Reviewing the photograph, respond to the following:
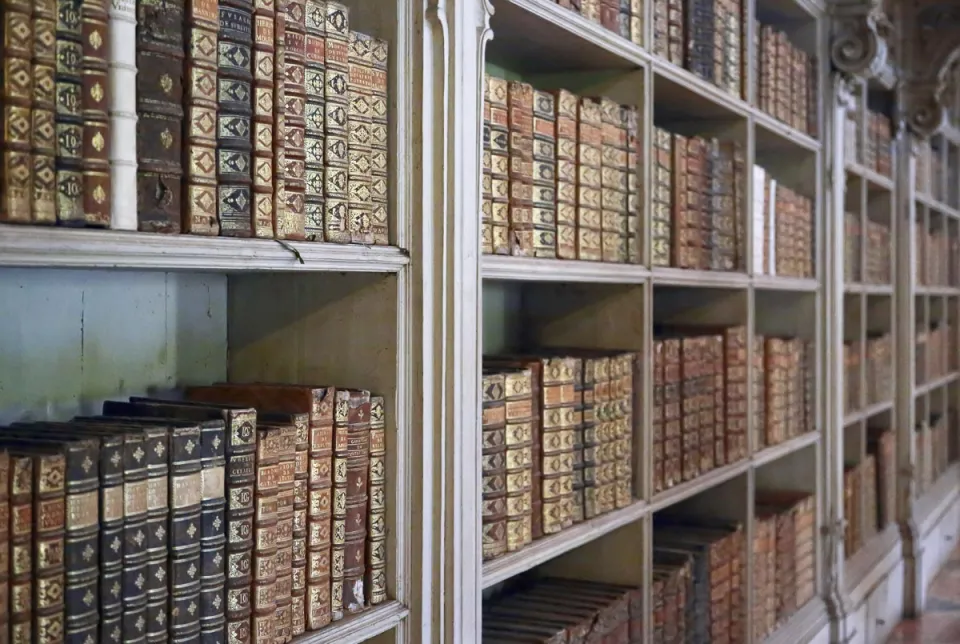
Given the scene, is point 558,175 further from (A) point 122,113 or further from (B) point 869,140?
(B) point 869,140

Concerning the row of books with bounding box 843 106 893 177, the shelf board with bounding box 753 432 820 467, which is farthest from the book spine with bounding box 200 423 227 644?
the row of books with bounding box 843 106 893 177

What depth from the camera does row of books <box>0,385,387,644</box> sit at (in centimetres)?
101

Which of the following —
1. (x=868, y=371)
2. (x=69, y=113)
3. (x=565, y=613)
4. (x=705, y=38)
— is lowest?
(x=565, y=613)

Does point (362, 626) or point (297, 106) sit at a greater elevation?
point (297, 106)

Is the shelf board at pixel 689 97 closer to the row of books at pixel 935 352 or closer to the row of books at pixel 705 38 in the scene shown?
the row of books at pixel 705 38

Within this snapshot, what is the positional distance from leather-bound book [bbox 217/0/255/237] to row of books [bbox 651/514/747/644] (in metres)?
1.39

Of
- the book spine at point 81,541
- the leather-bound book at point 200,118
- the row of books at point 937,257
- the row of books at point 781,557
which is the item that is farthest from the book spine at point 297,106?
the row of books at point 937,257

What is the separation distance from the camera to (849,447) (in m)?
4.03

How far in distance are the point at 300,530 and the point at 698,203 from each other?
1418 mm

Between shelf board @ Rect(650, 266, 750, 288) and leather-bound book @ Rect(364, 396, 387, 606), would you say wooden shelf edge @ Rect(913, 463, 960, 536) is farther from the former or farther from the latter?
leather-bound book @ Rect(364, 396, 387, 606)

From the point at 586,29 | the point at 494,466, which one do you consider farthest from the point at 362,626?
the point at 586,29

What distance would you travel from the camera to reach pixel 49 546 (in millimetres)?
1011

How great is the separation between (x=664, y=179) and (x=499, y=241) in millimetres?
699

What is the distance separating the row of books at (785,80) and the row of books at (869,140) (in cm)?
40
